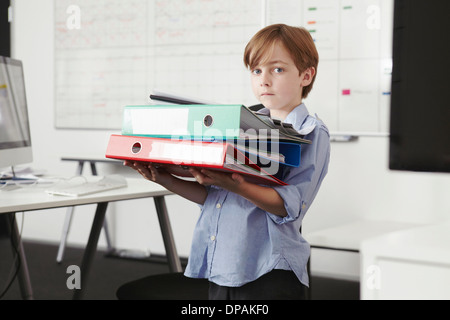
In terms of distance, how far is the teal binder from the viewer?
77 cm

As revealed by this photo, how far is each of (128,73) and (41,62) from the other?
31.6 inches

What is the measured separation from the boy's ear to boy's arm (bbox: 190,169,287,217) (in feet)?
0.99

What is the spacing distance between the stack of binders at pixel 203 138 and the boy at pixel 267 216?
13cm

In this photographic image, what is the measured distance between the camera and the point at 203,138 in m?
0.78

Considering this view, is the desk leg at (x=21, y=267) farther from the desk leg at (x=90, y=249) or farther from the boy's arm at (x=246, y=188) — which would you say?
the boy's arm at (x=246, y=188)

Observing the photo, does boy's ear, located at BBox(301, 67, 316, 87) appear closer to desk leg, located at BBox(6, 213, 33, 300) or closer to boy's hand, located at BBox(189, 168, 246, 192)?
boy's hand, located at BBox(189, 168, 246, 192)

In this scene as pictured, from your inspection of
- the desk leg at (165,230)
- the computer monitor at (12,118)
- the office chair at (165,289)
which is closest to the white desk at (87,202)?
the desk leg at (165,230)

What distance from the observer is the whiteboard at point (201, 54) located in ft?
9.03

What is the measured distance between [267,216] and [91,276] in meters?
2.18

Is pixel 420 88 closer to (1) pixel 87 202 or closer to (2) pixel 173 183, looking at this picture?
(2) pixel 173 183

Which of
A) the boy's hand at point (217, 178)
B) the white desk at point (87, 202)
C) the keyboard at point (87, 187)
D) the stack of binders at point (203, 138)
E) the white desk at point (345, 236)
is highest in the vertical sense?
the stack of binders at point (203, 138)


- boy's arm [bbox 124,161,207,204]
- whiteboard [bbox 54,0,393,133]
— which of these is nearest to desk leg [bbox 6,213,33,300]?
whiteboard [bbox 54,0,393,133]

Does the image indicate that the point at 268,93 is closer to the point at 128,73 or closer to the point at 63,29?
the point at 128,73

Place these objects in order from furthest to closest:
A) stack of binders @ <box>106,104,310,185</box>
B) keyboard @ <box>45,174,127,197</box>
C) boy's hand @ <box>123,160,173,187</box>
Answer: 1. keyboard @ <box>45,174,127,197</box>
2. boy's hand @ <box>123,160,173,187</box>
3. stack of binders @ <box>106,104,310,185</box>
